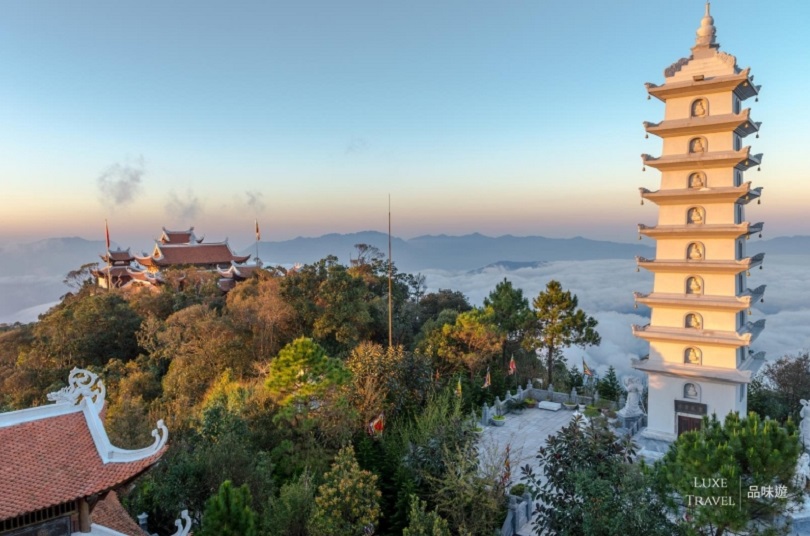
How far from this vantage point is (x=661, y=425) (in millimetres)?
15273

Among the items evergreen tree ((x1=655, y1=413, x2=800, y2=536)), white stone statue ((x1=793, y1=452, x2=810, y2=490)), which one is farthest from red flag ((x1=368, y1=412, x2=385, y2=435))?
white stone statue ((x1=793, y1=452, x2=810, y2=490))

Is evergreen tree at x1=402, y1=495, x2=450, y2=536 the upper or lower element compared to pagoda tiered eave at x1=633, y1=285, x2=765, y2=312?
lower

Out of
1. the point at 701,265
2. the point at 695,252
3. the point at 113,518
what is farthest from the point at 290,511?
the point at 695,252

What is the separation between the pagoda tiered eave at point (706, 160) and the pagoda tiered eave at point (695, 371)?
5435 mm

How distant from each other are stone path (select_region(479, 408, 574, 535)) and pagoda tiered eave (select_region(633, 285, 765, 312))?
15.4ft

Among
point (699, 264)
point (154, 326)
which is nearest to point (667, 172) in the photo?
point (699, 264)

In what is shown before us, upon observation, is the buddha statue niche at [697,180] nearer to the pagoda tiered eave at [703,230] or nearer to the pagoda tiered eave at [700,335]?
the pagoda tiered eave at [703,230]

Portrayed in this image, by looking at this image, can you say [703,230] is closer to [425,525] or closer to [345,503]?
[425,525]

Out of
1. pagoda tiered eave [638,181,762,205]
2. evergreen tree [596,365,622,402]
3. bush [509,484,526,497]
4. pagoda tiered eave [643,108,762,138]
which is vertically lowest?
bush [509,484,526,497]

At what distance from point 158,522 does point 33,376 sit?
48.1ft

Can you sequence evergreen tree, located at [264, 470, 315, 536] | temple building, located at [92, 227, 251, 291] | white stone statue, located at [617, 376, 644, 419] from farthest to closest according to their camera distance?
1. temple building, located at [92, 227, 251, 291]
2. white stone statue, located at [617, 376, 644, 419]
3. evergreen tree, located at [264, 470, 315, 536]

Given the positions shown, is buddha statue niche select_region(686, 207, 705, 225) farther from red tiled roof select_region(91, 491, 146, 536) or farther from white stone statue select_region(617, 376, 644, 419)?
red tiled roof select_region(91, 491, 146, 536)

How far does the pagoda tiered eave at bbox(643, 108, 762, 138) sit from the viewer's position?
1398 cm

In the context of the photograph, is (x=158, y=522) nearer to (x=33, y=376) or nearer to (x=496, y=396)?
(x=496, y=396)
